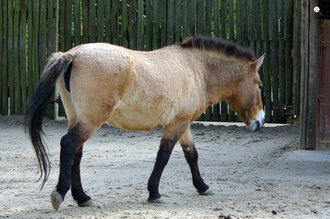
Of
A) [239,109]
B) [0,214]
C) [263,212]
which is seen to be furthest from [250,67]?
[0,214]

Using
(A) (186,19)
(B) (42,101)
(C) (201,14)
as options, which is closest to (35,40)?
(A) (186,19)

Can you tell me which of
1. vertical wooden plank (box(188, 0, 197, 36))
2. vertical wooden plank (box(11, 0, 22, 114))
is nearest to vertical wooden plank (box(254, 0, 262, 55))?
vertical wooden plank (box(188, 0, 197, 36))

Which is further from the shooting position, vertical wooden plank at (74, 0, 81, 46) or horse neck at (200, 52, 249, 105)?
vertical wooden plank at (74, 0, 81, 46)

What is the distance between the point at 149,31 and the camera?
11758mm

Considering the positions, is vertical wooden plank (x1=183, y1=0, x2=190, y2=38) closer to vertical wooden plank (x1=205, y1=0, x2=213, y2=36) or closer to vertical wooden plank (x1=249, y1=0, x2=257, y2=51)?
vertical wooden plank (x1=205, y1=0, x2=213, y2=36)

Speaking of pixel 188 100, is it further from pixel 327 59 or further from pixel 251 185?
pixel 327 59

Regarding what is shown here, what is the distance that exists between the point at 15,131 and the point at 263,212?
21.2 ft

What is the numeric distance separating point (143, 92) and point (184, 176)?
7.01ft

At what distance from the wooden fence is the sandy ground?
0.69 meters

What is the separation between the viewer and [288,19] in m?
11.3

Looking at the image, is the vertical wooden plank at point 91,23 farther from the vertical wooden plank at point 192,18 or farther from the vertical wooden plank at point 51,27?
the vertical wooden plank at point 192,18

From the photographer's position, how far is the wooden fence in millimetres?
11391

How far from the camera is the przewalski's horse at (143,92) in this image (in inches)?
223

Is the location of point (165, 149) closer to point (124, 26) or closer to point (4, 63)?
point (124, 26)
